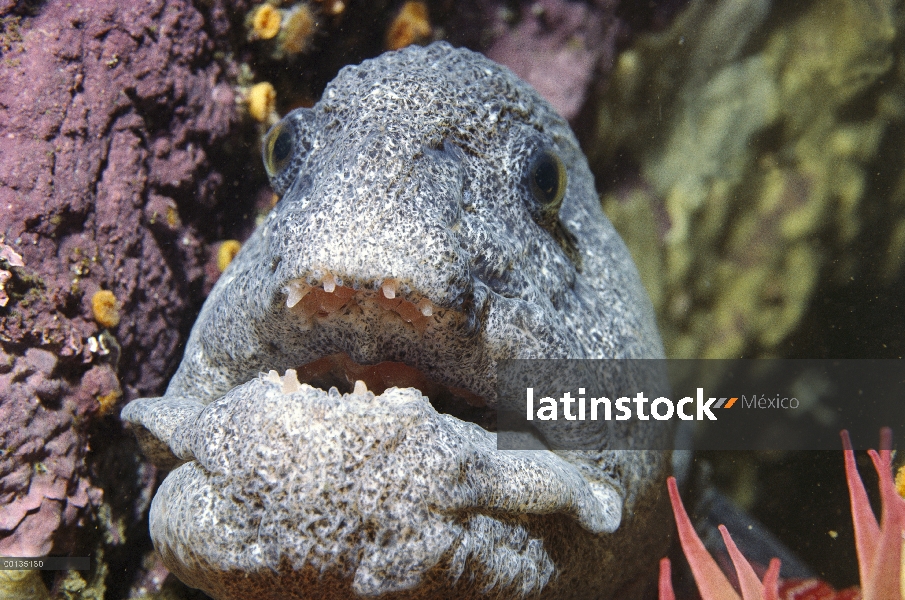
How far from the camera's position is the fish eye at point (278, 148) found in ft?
6.40

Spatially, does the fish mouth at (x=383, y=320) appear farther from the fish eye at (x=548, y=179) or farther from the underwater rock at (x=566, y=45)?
the underwater rock at (x=566, y=45)

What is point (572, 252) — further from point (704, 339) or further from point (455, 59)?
point (704, 339)

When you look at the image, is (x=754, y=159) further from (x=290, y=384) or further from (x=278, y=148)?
(x=290, y=384)

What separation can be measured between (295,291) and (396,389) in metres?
0.35

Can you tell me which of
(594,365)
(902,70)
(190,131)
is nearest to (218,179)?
(190,131)

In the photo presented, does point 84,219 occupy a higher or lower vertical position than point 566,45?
lower

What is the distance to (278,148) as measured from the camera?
2.00m

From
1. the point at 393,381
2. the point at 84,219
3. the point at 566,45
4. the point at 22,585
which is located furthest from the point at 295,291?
the point at 566,45

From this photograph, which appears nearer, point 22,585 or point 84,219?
point 22,585

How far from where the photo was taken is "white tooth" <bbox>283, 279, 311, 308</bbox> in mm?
1469

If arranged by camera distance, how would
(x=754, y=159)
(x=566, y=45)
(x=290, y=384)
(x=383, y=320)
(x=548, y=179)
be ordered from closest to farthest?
1. (x=290, y=384)
2. (x=383, y=320)
3. (x=548, y=179)
4. (x=754, y=159)
5. (x=566, y=45)

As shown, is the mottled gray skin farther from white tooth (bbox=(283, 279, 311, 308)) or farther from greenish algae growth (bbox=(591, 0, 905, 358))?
greenish algae growth (bbox=(591, 0, 905, 358))

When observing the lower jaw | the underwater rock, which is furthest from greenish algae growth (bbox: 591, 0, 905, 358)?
the lower jaw

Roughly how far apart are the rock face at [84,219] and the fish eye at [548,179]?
1.48m
